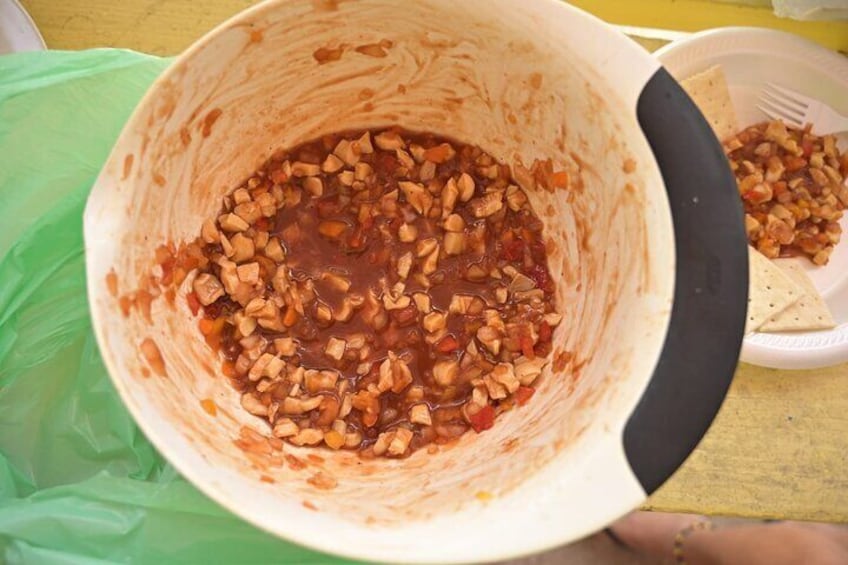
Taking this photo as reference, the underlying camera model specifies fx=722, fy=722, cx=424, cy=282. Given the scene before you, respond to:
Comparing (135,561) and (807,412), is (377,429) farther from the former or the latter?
(807,412)

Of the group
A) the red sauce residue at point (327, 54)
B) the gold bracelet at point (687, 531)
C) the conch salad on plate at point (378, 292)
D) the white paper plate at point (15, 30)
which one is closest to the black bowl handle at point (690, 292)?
the conch salad on plate at point (378, 292)

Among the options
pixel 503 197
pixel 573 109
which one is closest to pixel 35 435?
pixel 503 197

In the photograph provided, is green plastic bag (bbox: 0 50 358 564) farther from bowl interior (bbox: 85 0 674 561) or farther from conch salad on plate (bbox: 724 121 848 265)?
conch salad on plate (bbox: 724 121 848 265)

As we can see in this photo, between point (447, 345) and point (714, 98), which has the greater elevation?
point (714, 98)

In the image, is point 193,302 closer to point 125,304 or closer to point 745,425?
point 125,304

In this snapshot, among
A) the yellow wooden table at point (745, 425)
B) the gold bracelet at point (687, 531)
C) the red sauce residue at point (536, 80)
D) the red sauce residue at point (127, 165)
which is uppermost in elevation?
the red sauce residue at point (536, 80)

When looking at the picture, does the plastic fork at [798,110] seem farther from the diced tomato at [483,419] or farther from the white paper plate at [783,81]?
the diced tomato at [483,419]

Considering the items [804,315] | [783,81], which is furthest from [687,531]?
[783,81]

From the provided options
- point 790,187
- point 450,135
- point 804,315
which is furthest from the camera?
point 790,187
